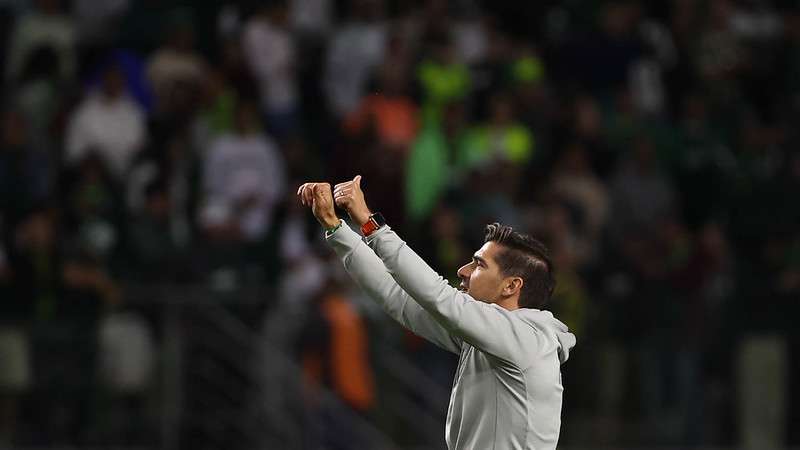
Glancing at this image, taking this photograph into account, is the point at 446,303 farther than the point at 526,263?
No

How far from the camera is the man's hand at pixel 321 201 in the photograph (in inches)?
208

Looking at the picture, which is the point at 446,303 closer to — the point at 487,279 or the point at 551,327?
the point at 487,279

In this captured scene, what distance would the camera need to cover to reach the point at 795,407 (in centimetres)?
1317

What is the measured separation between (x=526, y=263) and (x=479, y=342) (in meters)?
0.54

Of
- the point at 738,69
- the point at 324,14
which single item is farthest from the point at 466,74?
the point at 738,69

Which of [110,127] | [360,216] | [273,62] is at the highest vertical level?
[273,62]

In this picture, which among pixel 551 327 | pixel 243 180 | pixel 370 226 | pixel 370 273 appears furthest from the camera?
pixel 243 180

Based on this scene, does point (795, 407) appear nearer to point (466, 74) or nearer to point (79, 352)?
point (466, 74)

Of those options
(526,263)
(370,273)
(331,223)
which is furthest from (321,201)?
(526,263)

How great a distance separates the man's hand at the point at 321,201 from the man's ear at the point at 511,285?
2.45ft

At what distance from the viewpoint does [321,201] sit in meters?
5.28

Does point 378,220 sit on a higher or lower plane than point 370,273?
higher

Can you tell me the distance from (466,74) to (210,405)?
4.30 metres

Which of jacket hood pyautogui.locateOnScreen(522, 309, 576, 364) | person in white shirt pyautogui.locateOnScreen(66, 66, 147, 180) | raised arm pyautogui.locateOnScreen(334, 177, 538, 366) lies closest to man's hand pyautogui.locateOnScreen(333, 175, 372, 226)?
raised arm pyautogui.locateOnScreen(334, 177, 538, 366)
